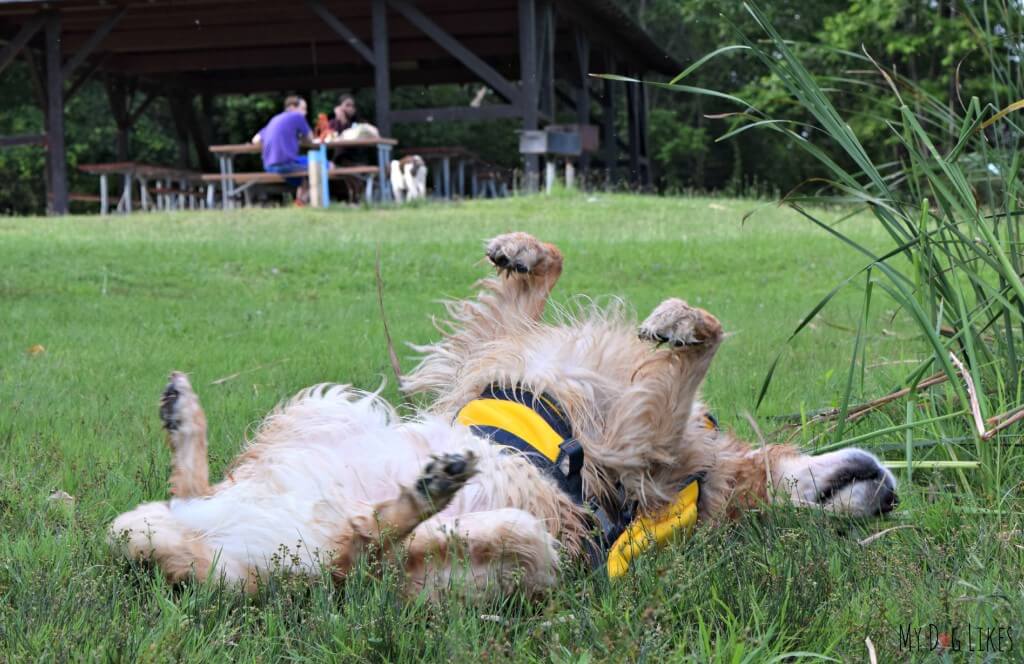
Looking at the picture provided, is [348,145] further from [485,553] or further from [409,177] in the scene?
[485,553]

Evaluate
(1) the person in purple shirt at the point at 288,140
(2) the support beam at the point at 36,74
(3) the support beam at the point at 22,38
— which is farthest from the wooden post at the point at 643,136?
(3) the support beam at the point at 22,38

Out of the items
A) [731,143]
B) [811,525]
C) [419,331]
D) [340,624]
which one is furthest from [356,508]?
[731,143]

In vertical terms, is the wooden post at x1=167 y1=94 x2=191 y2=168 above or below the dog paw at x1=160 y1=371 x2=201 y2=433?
above

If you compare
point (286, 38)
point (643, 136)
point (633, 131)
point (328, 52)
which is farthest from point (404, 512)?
point (643, 136)

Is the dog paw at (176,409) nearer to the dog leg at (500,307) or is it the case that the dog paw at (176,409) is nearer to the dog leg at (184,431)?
the dog leg at (184,431)

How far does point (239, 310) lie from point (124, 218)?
27.0ft

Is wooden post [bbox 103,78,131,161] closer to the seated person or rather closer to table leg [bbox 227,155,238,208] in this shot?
table leg [bbox 227,155,238,208]

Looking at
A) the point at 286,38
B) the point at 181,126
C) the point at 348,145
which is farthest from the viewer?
the point at 181,126

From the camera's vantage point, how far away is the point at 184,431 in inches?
115

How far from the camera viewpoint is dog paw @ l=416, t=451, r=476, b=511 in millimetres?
2297

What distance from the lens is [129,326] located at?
6480 millimetres

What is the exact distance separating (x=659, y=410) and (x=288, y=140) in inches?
584

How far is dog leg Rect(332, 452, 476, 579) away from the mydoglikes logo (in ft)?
2.96

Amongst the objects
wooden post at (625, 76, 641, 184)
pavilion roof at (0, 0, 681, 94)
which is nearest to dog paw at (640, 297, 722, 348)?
pavilion roof at (0, 0, 681, 94)
